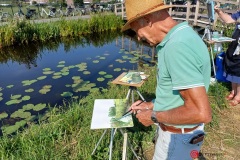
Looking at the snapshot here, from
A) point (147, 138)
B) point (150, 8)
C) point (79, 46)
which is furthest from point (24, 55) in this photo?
point (150, 8)

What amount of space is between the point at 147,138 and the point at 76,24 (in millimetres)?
9598

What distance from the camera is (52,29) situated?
1062cm

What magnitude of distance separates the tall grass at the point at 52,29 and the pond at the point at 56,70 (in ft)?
1.58

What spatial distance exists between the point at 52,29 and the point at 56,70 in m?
4.48

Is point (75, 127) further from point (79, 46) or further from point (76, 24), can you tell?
point (76, 24)

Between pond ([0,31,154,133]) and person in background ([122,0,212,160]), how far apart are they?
3.38m

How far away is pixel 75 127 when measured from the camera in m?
3.36

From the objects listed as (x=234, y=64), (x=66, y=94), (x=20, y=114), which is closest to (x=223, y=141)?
(x=234, y=64)

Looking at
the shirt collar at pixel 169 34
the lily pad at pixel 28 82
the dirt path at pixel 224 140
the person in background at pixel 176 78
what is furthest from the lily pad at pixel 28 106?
the shirt collar at pixel 169 34

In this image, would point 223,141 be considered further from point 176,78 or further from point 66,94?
point 66,94

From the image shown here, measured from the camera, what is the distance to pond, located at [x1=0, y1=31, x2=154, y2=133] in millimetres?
4820


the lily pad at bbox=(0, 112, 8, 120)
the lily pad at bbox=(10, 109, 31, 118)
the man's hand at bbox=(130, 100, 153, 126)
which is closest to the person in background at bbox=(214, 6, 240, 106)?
the man's hand at bbox=(130, 100, 153, 126)

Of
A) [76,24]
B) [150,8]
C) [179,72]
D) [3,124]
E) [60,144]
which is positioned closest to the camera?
[179,72]

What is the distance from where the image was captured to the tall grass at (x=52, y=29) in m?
9.19
